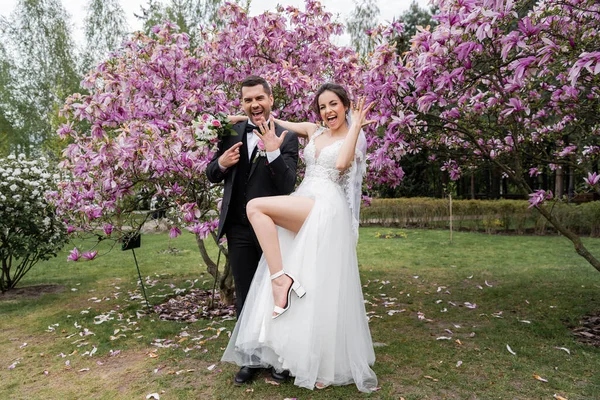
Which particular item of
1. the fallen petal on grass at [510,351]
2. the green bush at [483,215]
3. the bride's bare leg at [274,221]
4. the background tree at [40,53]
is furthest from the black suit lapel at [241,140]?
the background tree at [40,53]

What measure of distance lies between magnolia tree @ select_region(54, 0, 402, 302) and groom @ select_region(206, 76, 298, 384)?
0.27 m

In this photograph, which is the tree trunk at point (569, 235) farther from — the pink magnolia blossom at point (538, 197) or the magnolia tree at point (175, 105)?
the magnolia tree at point (175, 105)

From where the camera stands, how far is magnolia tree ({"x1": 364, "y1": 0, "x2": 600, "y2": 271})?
268 cm

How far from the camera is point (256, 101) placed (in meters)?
3.07

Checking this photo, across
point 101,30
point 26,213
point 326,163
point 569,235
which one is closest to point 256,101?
point 326,163

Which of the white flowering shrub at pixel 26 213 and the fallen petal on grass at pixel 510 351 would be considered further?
the white flowering shrub at pixel 26 213

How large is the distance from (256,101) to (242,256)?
121 centimetres

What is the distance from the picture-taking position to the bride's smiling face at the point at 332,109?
10.6 feet

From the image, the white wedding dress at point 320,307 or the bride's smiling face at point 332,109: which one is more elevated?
the bride's smiling face at point 332,109

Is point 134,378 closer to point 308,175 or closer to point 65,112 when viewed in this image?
point 308,175

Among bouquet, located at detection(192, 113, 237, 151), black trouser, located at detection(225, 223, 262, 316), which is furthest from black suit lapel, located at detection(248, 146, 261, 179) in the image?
black trouser, located at detection(225, 223, 262, 316)

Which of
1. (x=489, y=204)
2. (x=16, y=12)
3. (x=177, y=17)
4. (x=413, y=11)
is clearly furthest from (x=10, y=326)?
(x=413, y=11)

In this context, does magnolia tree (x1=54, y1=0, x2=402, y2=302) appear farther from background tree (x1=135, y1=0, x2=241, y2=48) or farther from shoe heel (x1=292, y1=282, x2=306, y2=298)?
background tree (x1=135, y1=0, x2=241, y2=48)

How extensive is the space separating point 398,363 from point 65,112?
398cm
